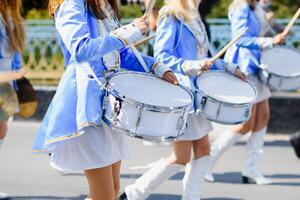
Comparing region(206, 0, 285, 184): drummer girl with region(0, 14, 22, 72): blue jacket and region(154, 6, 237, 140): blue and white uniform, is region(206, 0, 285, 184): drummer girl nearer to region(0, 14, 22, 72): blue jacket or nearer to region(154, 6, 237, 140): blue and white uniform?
region(154, 6, 237, 140): blue and white uniform

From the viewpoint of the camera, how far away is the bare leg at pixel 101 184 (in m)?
3.90

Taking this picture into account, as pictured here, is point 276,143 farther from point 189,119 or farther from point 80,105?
point 80,105

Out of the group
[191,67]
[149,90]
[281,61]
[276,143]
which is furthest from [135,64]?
[276,143]

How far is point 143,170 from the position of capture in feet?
24.4

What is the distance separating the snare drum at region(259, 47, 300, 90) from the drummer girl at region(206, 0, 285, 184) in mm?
88

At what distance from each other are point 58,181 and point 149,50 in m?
4.21

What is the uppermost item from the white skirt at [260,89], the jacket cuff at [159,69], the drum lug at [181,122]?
the jacket cuff at [159,69]

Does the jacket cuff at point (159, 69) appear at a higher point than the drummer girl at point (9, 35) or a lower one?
A: higher

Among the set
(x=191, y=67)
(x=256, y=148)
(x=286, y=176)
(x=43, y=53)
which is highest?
(x=191, y=67)

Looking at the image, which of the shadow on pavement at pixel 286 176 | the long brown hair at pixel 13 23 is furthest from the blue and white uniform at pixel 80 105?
the shadow on pavement at pixel 286 176

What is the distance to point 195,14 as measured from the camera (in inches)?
211

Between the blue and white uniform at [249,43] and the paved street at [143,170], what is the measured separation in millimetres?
750

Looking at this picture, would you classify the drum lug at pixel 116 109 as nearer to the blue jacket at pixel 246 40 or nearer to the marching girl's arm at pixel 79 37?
the marching girl's arm at pixel 79 37

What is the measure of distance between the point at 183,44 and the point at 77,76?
1.43 m
